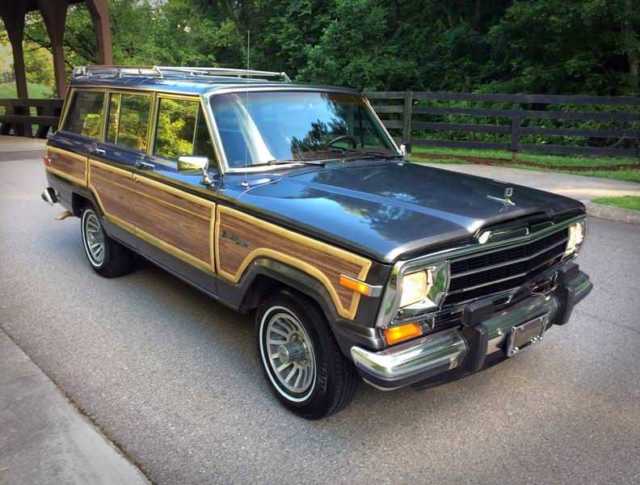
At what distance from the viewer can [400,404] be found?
11.5 feet

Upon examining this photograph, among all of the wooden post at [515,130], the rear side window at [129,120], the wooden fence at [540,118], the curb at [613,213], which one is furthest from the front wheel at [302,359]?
the wooden post at [515,130]

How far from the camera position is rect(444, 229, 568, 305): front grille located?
9.77ft

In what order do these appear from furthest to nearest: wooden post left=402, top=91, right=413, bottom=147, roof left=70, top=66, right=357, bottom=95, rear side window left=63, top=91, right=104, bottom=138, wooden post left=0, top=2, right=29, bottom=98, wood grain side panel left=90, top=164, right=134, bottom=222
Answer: wooden post left=0, top=2, right=29, bottom=98 → wooden post left=402, top=91, right=413, bottom=147 → rear side window left=63, top=91, right=104, bottom=138 → wood grain side panel left=90, top=164, right=134, bottom=222 → roof left=70, top=66, right=357, bottom=95

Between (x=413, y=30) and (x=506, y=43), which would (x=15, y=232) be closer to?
(x=506, y=43)

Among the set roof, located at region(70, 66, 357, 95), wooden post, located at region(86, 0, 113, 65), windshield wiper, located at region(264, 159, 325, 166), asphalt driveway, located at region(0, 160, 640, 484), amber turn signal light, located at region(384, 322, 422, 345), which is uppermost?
wooden post, located at region(86, 0, 113, 65)

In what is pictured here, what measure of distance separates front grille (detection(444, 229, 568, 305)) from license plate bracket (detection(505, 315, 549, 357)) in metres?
0.23

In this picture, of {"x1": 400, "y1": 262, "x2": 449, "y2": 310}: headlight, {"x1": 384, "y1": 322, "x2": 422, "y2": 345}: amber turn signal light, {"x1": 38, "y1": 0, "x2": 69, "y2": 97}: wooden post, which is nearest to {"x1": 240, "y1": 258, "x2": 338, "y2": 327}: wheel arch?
{"x1": 384, "y1": 322, "x2": 422, "y2": 345}: amber turn signal light

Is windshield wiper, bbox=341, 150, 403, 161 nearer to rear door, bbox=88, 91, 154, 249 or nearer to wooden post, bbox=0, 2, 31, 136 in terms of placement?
rear door, bbox=88, 91, 154, 249

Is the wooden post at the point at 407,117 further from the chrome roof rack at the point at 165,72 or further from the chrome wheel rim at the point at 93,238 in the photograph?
the chrome wheel rim at the point at 93,238

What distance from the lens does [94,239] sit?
583 centimetres

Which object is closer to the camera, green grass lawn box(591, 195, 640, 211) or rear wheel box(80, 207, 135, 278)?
rear wheel box(80, 207, 135, 278)

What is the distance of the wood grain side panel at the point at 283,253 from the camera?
9.34ft

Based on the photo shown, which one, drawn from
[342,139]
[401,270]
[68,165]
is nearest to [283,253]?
[401,270]

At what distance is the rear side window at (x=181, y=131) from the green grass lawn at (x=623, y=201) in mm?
6560
